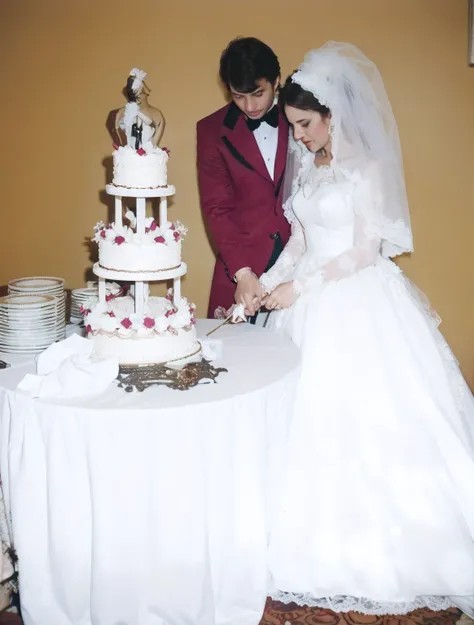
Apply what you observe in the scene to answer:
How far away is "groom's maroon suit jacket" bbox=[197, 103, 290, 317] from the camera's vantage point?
3.06 m

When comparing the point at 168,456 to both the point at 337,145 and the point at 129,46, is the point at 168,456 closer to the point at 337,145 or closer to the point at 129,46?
the point at 337,145

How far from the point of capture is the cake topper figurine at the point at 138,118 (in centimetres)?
245

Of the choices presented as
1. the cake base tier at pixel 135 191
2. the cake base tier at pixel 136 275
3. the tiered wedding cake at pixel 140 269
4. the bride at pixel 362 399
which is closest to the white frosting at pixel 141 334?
the tiered wedding cake at pixel 140 269

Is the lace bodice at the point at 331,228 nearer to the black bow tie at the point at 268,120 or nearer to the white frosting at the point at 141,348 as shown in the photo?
the black bow tie at the point at 268,120

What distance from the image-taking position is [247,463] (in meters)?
2.11

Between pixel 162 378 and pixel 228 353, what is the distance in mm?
368

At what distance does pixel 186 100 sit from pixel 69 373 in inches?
80.3

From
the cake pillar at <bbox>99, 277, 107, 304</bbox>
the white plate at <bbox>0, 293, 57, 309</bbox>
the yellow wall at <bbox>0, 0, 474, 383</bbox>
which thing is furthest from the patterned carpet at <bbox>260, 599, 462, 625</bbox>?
the yellow wall at <bbox>0, 0, 474, 383</bbox>

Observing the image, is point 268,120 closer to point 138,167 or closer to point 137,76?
point 137,76

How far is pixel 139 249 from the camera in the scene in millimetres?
2207

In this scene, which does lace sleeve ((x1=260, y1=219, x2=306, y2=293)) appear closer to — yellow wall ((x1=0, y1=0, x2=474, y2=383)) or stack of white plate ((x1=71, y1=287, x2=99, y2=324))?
stack of white plate ((x1=71, y1=287, x2=99, y2=324))

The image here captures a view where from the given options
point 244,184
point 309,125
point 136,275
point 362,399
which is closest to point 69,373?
Result: point 136,275

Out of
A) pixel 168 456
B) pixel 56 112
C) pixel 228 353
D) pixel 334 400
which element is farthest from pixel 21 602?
pixel 56 112

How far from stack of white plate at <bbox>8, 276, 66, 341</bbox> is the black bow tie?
1.10 m
